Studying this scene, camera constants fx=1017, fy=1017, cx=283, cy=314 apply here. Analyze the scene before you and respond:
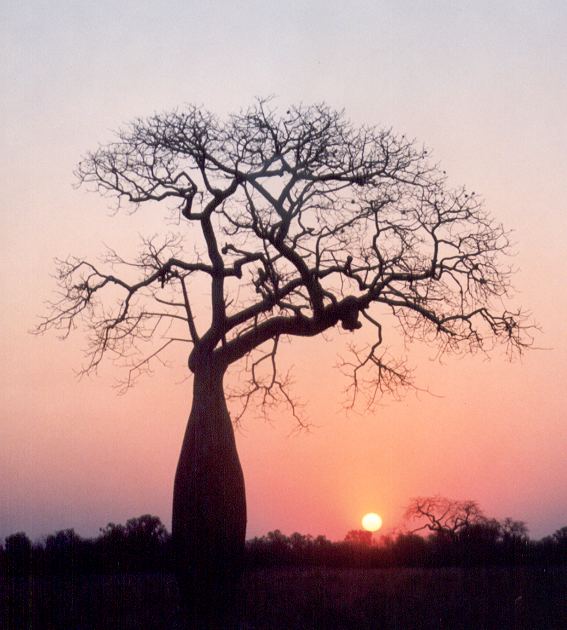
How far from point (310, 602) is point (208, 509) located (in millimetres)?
2077

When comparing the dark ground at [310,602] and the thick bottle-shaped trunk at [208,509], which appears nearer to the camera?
the thick bottle-shaped trunk at [208,509]

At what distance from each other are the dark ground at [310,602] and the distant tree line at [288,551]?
2.24 ft

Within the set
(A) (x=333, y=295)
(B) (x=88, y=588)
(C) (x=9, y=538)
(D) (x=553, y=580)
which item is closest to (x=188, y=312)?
(A) (x=333, y=295)

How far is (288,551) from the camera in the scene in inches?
592

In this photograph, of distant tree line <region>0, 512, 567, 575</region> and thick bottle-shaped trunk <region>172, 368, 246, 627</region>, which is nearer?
thick bottle-shaped trunk <region>172, 368, 246, 627</region>

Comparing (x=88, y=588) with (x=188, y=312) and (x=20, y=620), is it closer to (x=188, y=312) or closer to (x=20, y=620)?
(x=20, y=620)

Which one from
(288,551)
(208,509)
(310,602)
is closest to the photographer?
(208,509)

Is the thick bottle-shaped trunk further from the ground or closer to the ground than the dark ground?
further from the ground

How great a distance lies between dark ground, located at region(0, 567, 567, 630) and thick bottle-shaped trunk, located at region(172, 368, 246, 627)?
529 millimetres

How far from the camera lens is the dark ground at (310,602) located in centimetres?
1127

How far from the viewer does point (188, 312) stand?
1181 cm

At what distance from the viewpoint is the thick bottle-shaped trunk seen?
35.7 ft

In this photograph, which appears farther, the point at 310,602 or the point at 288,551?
the point at 288,551

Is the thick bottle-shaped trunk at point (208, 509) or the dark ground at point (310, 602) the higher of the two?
the thick bottle-shaped trunk at point (208, 509)
